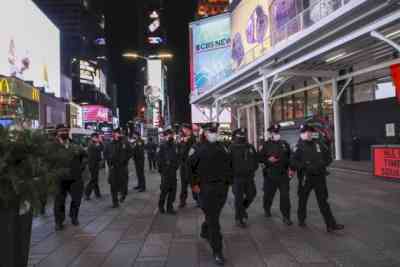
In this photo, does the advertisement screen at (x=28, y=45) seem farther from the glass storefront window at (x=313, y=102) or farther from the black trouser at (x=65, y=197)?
the black trouser at (x=65, y=197)

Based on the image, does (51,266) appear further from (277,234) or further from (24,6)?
(24,6)

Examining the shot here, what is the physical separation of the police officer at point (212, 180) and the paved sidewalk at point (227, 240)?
40cm

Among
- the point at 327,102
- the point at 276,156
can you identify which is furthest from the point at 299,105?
the point at 276,156

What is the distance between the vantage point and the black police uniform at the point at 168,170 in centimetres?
912

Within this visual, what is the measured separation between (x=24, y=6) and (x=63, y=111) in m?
20.0

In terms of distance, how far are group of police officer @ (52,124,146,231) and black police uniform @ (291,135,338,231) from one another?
148 inches

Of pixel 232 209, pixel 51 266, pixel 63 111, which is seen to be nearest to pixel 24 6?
pixel 63 111

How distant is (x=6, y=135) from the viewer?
3.63m

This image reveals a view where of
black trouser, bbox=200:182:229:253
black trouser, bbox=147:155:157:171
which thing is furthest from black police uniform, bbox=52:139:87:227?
black trouser, bbox=147:155:157:171

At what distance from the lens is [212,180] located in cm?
565

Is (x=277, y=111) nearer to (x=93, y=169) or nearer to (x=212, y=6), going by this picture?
(x=93, y=169)

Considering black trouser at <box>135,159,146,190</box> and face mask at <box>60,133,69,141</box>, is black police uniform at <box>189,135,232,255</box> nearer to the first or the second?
face mask at <box>60,133,69,141</box>

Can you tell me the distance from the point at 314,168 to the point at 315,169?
0.09 ft

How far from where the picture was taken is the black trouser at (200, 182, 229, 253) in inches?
214
